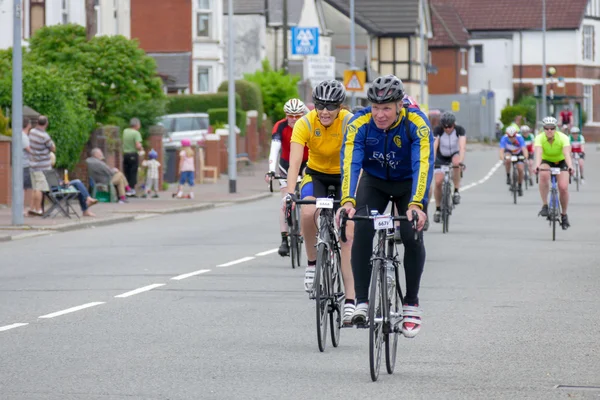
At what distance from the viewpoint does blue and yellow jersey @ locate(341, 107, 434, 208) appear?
8.96m

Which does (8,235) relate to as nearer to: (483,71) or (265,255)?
(265,255)

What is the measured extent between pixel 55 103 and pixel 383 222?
23563 millimetres

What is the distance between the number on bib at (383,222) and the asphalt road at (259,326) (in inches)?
35.8

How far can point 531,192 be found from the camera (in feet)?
127

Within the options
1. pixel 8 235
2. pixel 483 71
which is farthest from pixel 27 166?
pixel 483 71

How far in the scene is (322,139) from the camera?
1141 centimetres

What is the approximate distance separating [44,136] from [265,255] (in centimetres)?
863

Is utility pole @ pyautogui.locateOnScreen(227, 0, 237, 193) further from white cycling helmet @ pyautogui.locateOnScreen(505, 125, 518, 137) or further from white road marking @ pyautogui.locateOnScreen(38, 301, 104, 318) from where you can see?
white road marking @ pyautogui.locateOnScreen(38, 301, 104, 318)

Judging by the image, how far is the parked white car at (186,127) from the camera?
46.2 m

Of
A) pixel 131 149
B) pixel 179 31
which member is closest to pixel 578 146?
pixel 131 149

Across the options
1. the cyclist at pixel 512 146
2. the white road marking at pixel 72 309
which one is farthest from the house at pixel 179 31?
the white road marking at pixel 72 309

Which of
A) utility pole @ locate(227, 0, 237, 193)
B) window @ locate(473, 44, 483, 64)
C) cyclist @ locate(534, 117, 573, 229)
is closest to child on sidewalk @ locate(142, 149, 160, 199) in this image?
utility pole @ locate(227, 0, 237, 193)

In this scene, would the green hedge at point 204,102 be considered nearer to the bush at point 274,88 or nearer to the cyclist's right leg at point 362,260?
the bush at point 274,88

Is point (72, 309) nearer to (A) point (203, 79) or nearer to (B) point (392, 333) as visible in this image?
(B) point (392, 333)
